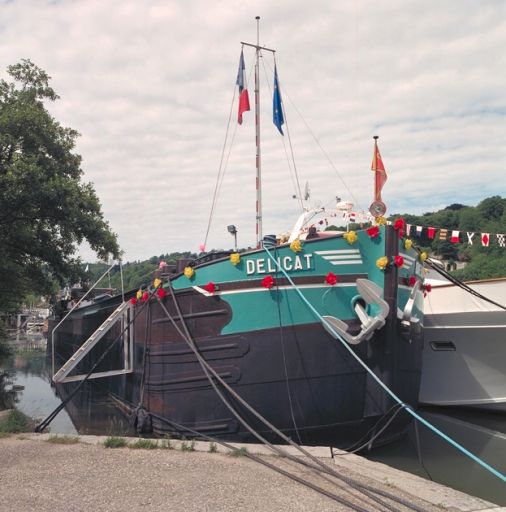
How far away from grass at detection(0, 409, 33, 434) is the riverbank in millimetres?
992

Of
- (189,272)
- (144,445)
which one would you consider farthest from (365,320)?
(144,445)

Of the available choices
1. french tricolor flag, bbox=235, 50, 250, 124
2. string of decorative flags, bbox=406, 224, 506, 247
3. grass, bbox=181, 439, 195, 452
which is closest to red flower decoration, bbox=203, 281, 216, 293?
grass, bbox=181, 439, 195, 452

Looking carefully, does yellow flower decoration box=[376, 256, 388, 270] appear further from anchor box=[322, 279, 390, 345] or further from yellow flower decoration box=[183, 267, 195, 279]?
yellow flower decoration box=[183, 267, 195, 279]

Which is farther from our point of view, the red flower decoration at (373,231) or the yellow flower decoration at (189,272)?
the yellow flower decoration at (189,272)

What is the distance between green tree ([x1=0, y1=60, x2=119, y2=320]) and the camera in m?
13.5

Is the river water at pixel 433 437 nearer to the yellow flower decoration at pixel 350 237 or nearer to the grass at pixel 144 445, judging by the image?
the grass at pixel 144 445

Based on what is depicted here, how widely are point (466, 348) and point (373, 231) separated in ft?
19.5

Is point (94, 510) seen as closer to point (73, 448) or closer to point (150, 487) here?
point (150, 487)

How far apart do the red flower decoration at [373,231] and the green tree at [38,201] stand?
28.9ft

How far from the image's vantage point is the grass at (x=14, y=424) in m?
8.08

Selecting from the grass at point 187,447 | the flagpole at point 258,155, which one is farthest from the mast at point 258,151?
the grass at point 187,447

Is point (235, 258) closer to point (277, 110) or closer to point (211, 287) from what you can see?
point (211, 287)

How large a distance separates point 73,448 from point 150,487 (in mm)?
2043

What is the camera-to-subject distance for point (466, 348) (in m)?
12.4
